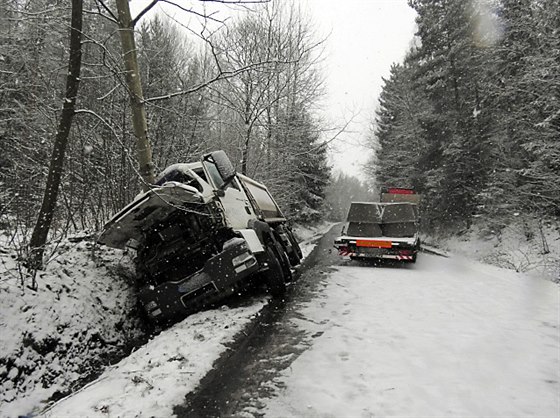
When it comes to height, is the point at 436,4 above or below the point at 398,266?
above

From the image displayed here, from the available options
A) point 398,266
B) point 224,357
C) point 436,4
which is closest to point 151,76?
point 398,266

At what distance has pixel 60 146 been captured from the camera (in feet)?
19.8

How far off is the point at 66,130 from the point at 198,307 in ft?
11.6

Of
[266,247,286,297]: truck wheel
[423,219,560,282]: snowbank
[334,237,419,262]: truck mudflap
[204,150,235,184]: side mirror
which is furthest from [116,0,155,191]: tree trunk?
[423,219,560,282]: snowbank

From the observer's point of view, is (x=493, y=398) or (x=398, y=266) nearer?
(x=493, y=398)

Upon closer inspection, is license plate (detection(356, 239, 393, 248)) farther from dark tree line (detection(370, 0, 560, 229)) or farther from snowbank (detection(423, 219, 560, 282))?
dark tree line (detection(370, 0, 560, 229))

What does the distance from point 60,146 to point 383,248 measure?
8.29 meters

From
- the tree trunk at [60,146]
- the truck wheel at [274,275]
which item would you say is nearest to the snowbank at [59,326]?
the tree trunk at [60,146]

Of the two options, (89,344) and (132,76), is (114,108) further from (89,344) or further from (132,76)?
(89,344)

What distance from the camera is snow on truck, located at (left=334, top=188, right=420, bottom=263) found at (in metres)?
10.8

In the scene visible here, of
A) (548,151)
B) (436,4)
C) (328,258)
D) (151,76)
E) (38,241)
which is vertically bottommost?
(328,258)

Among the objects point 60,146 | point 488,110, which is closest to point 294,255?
point 60,146

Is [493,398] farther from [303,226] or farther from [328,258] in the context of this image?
[303,226]

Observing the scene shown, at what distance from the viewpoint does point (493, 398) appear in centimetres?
340
